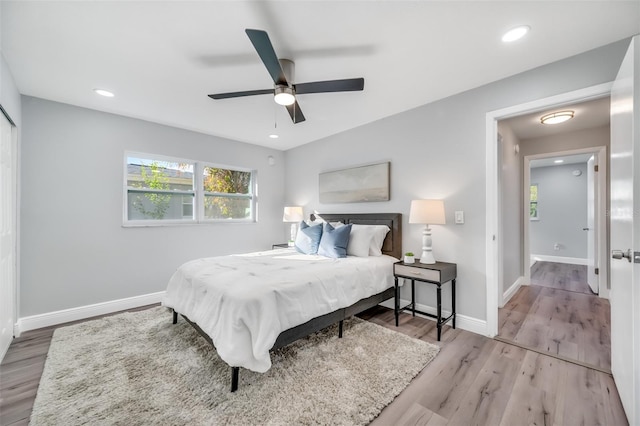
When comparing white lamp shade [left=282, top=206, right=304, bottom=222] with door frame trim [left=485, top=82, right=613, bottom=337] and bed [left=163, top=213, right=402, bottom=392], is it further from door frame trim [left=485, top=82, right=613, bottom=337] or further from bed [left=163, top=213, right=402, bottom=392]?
door frame trim [left=485, top=82, right=613, bottom=337]

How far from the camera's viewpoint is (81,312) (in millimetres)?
3066

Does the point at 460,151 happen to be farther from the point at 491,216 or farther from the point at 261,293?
the point at 261,293

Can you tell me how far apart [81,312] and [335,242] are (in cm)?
313

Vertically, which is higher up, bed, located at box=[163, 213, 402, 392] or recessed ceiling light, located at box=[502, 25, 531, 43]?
recessed ceiling light, located at box=[502, 25, 531, 43]

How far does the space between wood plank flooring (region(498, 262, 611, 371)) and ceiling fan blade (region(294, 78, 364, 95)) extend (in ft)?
8.99

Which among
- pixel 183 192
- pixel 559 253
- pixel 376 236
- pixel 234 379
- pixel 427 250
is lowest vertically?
pixel 234 379

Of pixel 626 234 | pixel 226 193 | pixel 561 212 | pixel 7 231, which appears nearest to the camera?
pixel 626 234

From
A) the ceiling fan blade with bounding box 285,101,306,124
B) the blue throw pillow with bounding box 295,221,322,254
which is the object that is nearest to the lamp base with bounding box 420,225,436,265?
the blue throw pillow with bounding box 295,221,322,254

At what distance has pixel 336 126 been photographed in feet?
12.8

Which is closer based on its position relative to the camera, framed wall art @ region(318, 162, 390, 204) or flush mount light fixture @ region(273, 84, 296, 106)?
flush mount light fixture @ region(273, 84, 296, 106)

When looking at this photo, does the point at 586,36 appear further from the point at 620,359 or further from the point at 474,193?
the point at 620,359

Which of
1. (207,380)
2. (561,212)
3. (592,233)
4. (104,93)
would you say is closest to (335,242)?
(207,380)

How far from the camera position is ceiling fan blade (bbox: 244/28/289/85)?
57.3 inches

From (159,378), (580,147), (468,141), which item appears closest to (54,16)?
(159,378)
